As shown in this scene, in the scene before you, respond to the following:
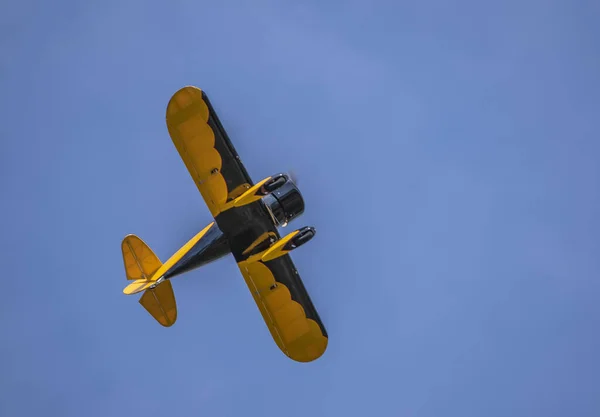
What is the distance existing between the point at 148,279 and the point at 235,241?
12.4ft

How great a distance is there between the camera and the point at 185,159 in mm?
24750

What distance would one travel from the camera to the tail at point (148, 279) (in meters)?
27.0

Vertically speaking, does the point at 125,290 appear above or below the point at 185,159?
below

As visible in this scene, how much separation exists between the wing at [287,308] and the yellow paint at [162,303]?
306cm

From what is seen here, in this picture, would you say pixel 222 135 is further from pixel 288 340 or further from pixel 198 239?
pixel 288 340

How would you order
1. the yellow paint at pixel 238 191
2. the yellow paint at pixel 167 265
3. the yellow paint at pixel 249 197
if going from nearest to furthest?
the yellow paint at pixel 249 197 < the yellow paint at pixel 238 191 < the yellow paint at pixel 167 265

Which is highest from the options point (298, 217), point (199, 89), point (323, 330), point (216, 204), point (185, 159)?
point (199, 89)

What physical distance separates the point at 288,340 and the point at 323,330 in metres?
1.34

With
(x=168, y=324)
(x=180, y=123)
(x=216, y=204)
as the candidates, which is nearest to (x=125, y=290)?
(x=168, y=324)

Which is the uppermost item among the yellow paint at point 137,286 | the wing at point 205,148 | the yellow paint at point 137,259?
the wing at point 205,148

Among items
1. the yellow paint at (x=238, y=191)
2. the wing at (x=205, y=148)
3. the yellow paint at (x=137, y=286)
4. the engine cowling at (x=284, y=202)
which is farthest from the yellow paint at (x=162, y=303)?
the engine cowling at (x=284, y=202)

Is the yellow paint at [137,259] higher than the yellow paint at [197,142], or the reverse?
the yellow paint at [197,142]

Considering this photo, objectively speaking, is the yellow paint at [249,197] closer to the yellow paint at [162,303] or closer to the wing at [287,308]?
the wing at [287,308]

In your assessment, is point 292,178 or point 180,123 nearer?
point 180,123
